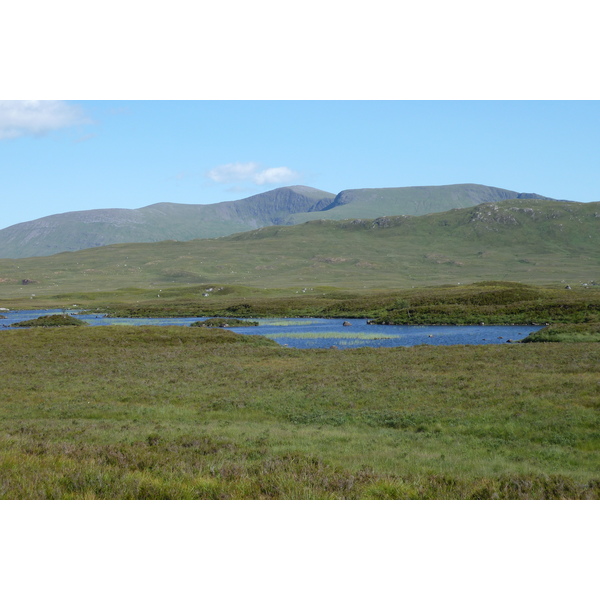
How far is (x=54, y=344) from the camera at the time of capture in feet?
193

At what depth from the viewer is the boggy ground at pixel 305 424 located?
40.9 ft

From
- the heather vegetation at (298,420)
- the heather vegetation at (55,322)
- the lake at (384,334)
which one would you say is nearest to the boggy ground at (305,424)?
the heather vegetation at (298,420)

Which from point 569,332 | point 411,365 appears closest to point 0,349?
point 411,365

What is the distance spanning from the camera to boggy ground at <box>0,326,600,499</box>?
12.5m

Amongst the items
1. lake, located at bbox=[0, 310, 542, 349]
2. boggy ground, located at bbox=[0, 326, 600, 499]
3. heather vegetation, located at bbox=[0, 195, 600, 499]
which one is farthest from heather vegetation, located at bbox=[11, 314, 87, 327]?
boggy ground, located at bbox=[0, 326, 600, 499]

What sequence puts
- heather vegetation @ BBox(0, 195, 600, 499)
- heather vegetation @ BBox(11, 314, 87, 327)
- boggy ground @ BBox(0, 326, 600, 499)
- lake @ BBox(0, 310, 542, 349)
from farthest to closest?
heather vegetation @ BBox(11, 314, 87, 327) < lake @ BBox(0, 310, 542, 349) < heather vegetation @ BBox(0, 195, 600, 499) < boggy ground @ BBox(0, 326, 600, 499)

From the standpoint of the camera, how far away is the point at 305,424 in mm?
25406

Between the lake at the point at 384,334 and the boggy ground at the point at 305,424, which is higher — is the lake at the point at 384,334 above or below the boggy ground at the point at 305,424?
below

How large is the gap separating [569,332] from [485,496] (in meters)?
53.0

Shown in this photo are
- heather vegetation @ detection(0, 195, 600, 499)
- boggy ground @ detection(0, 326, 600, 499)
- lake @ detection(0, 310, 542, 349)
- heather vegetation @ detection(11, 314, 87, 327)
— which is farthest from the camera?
heather vegetation @ detection(11, 314, 87, 327)

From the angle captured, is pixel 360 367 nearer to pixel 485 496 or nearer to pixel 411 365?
pixel 411 365

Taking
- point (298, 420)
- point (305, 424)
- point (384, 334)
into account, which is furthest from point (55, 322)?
point (305, 424)

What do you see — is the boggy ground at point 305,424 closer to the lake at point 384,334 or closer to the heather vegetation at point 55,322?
the lake at point 384,334

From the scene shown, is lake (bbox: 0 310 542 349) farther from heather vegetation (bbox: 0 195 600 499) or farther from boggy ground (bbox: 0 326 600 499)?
boggy ground (bbox: 0 326 600 499)
